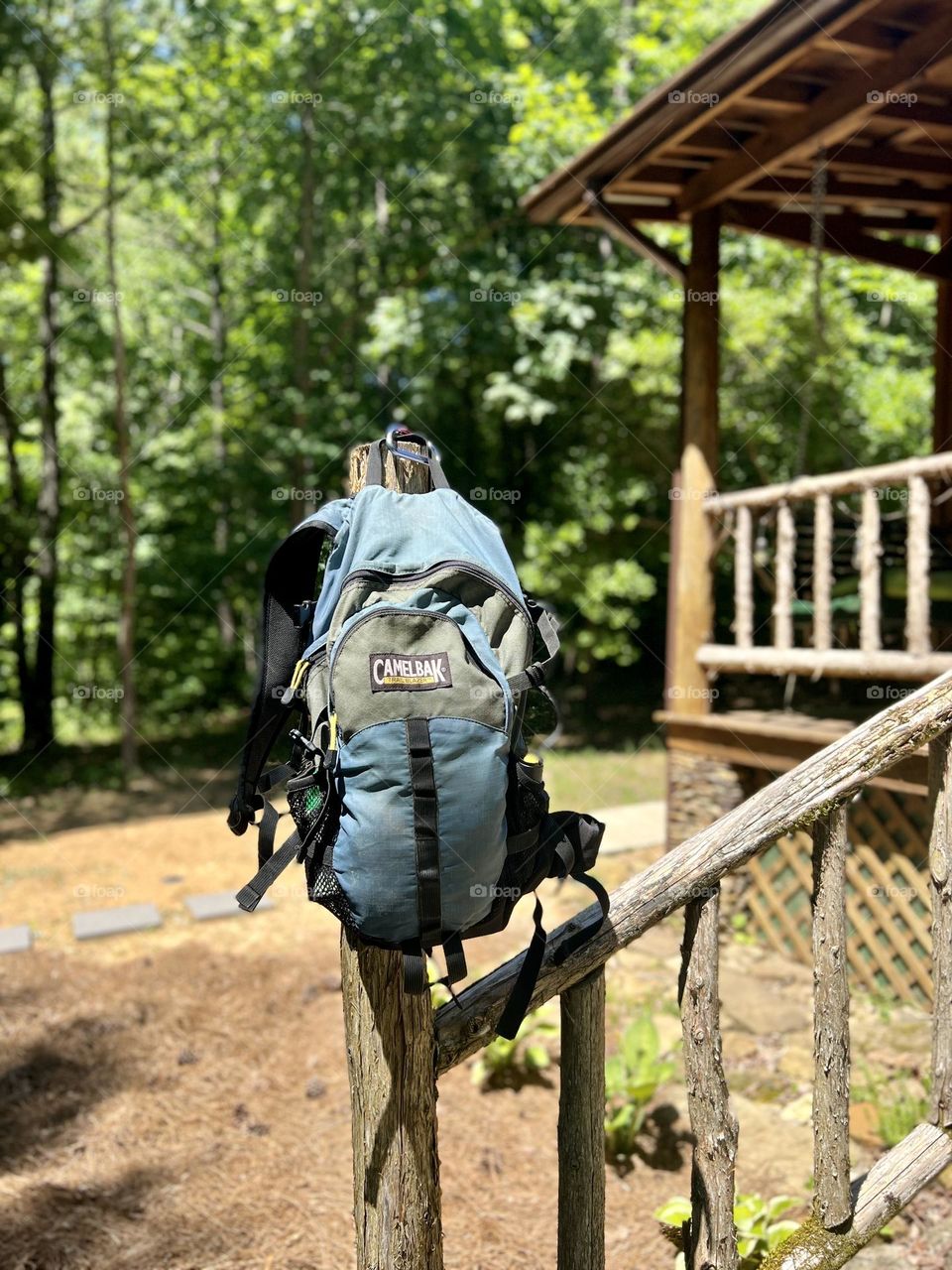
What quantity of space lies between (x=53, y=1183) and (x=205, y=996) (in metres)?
1.42

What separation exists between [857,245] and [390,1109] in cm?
634

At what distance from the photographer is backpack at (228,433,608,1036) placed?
4.42 feet

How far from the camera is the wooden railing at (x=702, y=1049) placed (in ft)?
5.30

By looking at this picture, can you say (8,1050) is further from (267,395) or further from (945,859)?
(267,395)

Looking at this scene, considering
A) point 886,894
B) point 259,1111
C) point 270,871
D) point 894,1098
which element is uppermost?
point 270,871

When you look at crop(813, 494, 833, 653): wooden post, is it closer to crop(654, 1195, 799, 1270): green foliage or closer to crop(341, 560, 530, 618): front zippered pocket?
crop(654, 1195, 799, 1270): green foliage

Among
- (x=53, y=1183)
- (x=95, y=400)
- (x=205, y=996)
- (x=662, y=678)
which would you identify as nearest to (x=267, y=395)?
(x=95, y=400)

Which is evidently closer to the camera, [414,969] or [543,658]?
[414,969]

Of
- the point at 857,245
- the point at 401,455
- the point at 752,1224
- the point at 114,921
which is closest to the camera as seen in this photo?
the point at 401,455

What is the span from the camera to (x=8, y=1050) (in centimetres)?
395

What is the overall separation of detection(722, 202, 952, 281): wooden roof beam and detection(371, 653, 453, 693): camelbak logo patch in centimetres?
553

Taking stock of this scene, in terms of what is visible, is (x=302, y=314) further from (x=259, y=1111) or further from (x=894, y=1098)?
(x=894, y=1098)

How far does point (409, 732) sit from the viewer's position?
1348 mm

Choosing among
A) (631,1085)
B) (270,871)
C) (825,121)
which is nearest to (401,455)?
(270,871)
